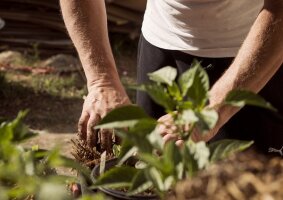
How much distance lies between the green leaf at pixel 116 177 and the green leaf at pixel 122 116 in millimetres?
79

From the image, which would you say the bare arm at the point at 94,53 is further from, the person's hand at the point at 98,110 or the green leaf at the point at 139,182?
the green leaf at the point at 139,182

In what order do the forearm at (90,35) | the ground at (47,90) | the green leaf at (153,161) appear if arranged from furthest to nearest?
the ground at (47,90) < the forearm at (90,35) < the green leaf at (153,161)

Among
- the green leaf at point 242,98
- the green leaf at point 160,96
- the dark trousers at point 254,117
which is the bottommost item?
the dark trousers at point 254,117

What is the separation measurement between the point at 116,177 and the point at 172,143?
151 millimetres

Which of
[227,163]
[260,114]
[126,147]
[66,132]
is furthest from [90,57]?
[66,132]

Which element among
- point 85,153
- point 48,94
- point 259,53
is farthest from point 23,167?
point 48,94

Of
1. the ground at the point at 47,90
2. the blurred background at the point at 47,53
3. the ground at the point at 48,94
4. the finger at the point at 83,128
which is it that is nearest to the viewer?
the finger at the point at 83,128

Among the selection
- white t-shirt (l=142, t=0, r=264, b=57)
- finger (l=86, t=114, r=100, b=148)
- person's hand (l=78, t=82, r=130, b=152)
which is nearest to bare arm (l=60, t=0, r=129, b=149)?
person's hand (l=78, t=82, r=130, b=152)

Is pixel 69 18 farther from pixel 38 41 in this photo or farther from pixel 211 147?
pixel 38 41

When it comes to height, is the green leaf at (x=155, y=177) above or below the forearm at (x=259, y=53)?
above

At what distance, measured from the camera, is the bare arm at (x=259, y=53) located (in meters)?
1.71

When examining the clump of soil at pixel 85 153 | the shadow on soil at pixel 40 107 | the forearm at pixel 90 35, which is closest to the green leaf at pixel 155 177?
the clump of soil at pixel 85 153

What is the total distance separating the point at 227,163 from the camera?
2.89ft

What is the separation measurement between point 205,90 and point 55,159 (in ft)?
0.84
